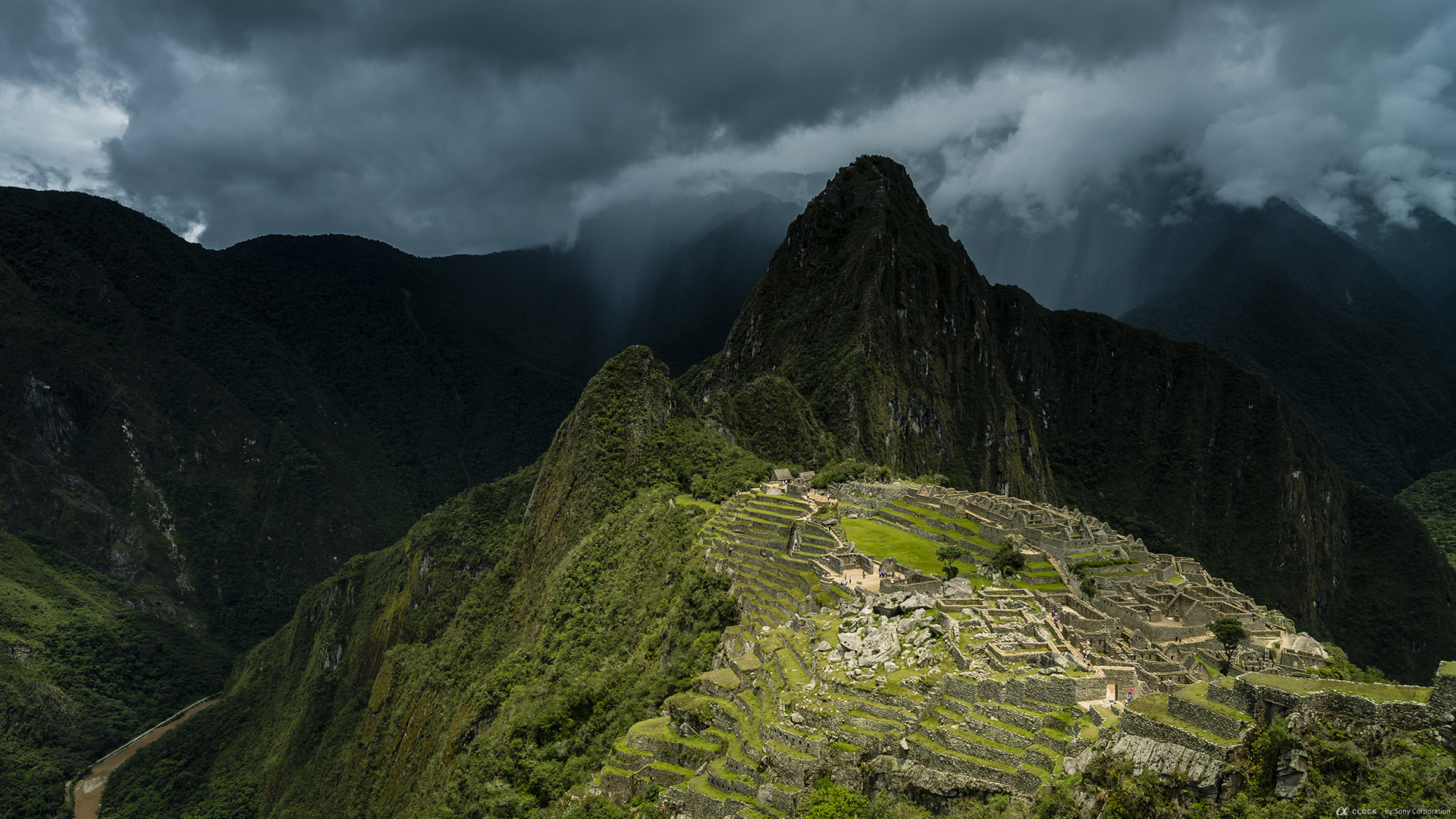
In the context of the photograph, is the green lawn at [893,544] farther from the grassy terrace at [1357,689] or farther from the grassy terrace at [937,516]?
the grassy terrace at [1357,689]

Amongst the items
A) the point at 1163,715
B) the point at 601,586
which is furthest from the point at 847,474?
the point at 1163,715

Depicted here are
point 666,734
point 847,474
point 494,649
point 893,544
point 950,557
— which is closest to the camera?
point 666,734

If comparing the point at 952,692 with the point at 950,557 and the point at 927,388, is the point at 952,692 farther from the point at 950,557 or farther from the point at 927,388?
the point at 927,388

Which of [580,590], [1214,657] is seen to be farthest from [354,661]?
[1214,657]

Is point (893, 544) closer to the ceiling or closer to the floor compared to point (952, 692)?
closer to the ceiling

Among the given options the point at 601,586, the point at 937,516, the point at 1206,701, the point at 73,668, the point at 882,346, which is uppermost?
the point at 882,346

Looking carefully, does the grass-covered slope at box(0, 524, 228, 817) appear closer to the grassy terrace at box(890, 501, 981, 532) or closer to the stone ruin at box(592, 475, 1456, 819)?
the grassy terrace at box(890, 501, 981, 532)
